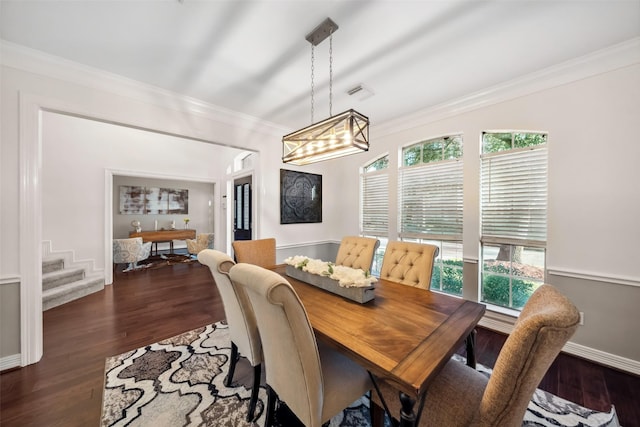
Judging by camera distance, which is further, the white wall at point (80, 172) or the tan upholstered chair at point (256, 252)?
the white wall at point (80, 172)

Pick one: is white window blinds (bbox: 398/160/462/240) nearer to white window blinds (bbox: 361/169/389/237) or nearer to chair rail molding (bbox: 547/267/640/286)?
white window blinds (bbox: 361/169/389/237)

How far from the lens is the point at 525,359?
75cm

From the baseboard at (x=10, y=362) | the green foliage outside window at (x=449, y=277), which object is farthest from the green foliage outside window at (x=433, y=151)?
the baseboard at (x=10, y=362)

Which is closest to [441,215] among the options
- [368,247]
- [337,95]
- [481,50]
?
[368,247]

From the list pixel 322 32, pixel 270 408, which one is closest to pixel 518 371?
pixel 270 408

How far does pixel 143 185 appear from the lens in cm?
701

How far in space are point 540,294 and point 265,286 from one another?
119 cm

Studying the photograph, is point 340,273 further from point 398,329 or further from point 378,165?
point 378,165

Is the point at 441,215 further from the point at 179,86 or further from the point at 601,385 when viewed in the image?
the point at 179,86

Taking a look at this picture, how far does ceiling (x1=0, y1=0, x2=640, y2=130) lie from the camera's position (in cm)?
157

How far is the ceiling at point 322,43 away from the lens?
5.16 feet

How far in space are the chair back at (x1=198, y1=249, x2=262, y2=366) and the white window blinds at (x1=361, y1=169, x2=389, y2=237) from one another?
264cm

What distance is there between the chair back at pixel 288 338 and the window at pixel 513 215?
2.59 meters

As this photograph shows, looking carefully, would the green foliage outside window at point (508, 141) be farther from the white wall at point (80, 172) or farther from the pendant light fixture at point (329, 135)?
the white wall at point (80, 172)
